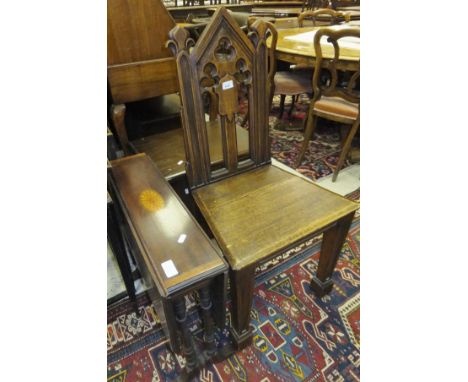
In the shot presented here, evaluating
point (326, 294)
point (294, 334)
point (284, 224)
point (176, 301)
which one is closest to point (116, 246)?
point (176, 301)

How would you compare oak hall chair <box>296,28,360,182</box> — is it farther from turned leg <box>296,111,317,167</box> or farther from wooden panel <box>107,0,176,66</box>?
wooden panel <box>107,0,176,66</box>

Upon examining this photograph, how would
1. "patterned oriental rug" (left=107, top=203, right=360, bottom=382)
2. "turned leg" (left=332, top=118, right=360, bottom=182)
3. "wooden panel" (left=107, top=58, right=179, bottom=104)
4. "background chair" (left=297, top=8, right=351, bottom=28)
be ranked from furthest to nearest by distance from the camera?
"background chair" (left=297, top=8, right=351, bottom=28), "turned leg" (left=332, top=118, right=360, bottom=182), "wooden panel" (left=107, top=58, right=179, bottom=104), "patterned oriental rug" (left=107, top=203, right=360, bottom=382)

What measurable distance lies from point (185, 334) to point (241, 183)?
0.58m

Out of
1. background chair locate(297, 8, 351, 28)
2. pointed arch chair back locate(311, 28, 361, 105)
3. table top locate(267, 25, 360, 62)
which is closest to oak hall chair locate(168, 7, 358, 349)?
pointed arch chair back locate(311, 28, 361, 105)

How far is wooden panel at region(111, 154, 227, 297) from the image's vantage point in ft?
2.26

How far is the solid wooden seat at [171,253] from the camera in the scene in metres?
0.69

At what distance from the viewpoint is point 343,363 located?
106 centimetres

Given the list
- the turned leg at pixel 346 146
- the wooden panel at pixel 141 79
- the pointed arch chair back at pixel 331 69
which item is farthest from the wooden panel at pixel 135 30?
the turned leg at pixel 346 146

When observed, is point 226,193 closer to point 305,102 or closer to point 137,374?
point 137,374

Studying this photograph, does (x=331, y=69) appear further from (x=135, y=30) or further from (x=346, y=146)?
(x=135, y=30)

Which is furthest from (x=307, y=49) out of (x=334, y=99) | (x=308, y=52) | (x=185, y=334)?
(x=185, y=334)

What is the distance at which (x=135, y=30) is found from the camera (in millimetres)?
1179

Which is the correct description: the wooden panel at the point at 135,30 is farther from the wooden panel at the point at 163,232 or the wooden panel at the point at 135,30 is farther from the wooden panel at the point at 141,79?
the wooden panel at the point at 163,232

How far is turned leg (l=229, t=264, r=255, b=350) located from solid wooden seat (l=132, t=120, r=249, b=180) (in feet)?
1.62
